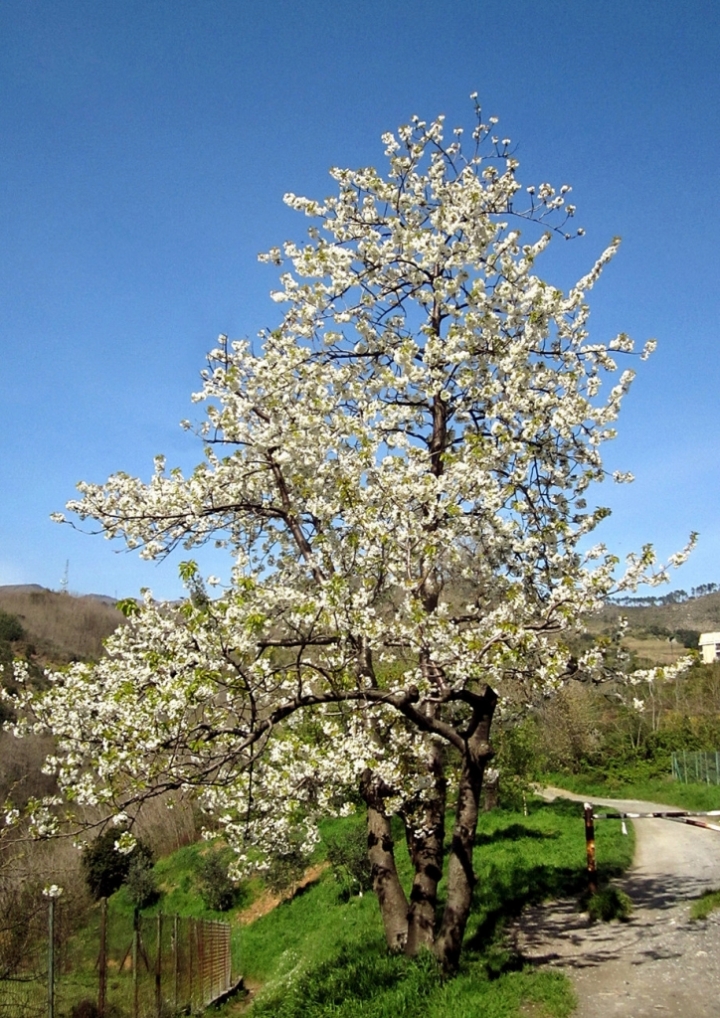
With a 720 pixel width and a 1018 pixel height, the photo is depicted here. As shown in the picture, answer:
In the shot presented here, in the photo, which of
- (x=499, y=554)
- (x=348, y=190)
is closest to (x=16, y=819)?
(x=499, y=554)

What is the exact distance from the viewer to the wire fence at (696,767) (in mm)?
30109

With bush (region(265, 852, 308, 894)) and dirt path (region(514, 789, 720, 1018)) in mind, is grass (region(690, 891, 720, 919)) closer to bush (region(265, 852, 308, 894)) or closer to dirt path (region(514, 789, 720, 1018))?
dirt path (region(514, 789, 720, 1018))

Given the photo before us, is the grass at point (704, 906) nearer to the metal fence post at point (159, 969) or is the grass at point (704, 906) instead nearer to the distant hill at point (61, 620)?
the metal fence post at point (159, 969)

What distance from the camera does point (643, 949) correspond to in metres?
8.75

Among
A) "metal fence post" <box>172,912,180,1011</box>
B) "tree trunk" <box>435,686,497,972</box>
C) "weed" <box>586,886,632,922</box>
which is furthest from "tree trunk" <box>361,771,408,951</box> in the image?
"metal fence post" <box>172,912,180,1011</box>

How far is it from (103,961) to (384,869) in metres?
3.74

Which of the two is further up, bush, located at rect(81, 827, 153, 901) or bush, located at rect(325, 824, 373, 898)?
bush, located at rect(325, 824, 373, 898)

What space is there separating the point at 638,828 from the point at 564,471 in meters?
14.6

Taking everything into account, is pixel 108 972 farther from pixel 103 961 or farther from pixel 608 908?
pixel 608 908

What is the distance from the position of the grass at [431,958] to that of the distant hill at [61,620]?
5106 cm

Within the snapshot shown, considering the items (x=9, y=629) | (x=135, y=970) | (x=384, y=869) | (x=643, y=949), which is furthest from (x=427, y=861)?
(x=9, y=629)

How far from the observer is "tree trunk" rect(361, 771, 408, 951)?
9252 mm

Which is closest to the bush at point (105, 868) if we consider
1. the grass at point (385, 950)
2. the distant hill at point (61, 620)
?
the grass at point (385, 950)

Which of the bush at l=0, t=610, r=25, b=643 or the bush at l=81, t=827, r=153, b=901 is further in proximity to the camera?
the bush at l=0, t=610, r=25, b=643
